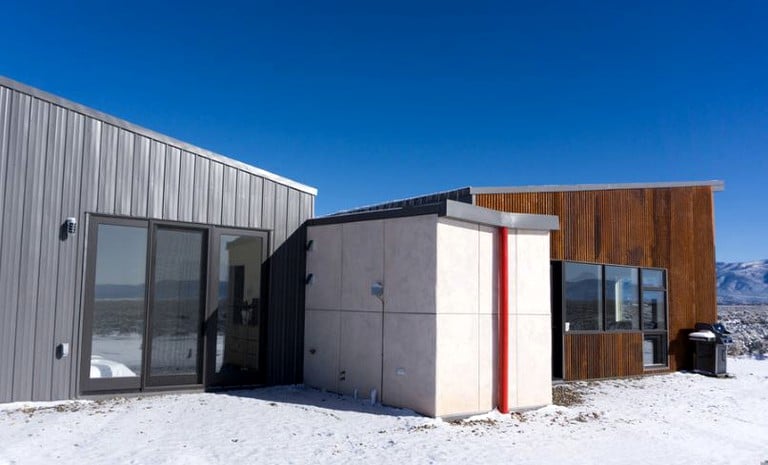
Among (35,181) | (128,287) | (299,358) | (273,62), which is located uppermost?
(273,62)

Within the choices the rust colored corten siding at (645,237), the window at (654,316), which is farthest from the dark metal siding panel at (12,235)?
the window at (654,316)

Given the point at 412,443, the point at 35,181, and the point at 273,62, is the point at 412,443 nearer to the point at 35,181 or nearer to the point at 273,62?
the point at 35,181

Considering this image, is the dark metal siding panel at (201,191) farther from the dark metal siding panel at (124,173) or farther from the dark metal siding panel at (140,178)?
the dark metal siding panel at (124,173)

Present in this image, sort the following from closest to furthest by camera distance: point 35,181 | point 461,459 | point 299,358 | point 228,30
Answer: point 461,459
point 35,181
point 299,358
point 228,30

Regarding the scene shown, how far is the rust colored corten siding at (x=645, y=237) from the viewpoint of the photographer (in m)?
10.2

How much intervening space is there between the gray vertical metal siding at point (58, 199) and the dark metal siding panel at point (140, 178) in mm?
12

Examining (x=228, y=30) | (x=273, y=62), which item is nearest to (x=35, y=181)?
(x=228, y=30)

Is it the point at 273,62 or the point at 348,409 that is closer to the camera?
the point at 348,409

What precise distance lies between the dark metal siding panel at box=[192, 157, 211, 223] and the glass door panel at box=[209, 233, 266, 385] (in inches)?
16.2

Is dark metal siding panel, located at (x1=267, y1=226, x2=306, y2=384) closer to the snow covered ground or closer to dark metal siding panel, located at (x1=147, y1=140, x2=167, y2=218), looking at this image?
the snow covered ground

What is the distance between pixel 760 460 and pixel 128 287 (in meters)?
7.34

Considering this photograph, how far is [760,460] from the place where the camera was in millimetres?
5582

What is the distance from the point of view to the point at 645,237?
38.3 ft

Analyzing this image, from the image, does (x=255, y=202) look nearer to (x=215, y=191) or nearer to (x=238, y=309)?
(x=215, y=191)
